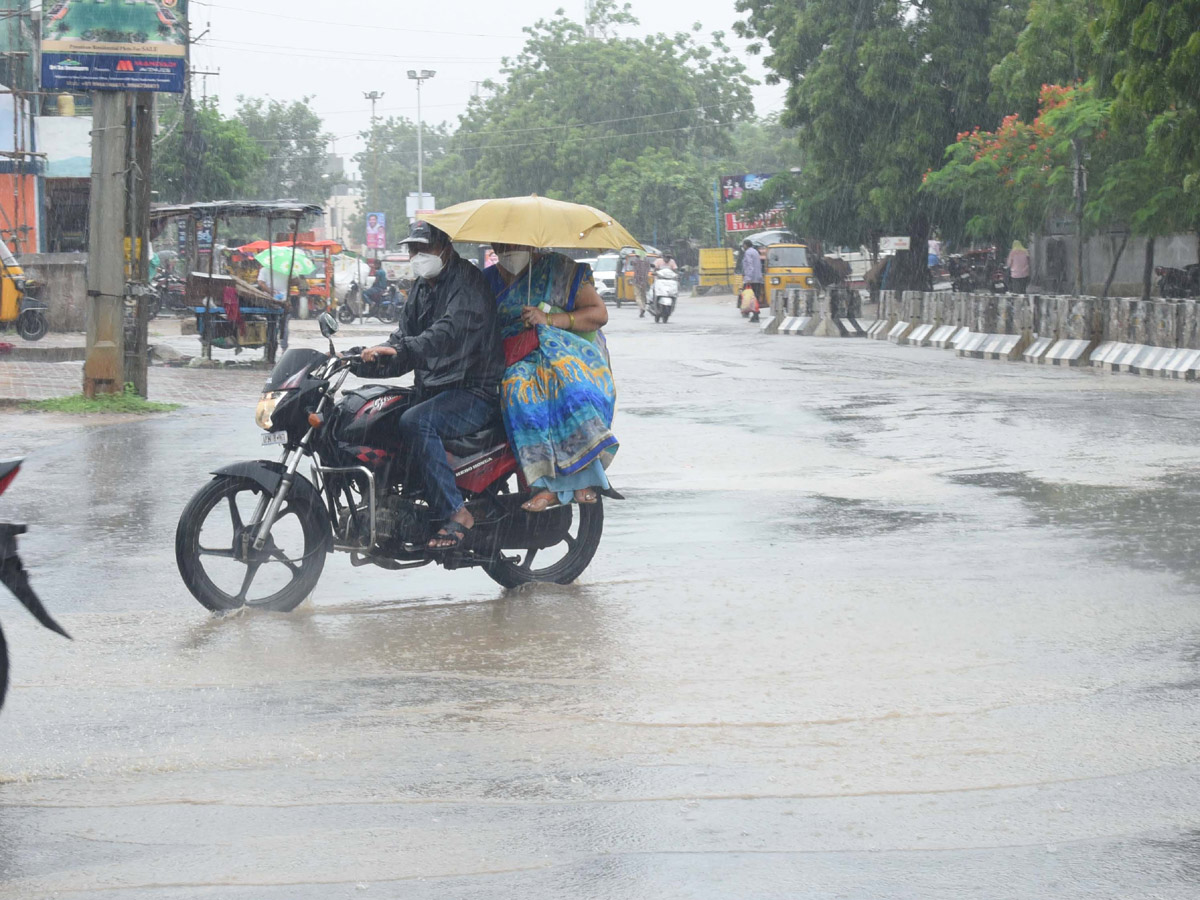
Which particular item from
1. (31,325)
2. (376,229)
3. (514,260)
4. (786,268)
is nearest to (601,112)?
(376,229)

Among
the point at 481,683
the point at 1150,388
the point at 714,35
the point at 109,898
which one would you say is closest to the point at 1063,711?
the point at 481,683

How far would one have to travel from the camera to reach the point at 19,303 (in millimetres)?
24781

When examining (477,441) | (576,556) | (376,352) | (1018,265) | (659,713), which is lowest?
(659,713)

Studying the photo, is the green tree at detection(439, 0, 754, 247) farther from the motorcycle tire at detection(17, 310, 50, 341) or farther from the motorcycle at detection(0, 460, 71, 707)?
the motorcycle at detection(0, 460, 71, 707)

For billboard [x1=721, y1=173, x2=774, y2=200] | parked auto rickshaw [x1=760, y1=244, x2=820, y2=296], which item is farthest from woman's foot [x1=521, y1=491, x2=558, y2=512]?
billboard [x1=721, y1=173, x2=774, y2=200]

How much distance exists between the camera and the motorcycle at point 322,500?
266 inches

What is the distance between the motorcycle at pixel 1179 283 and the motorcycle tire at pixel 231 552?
100ft

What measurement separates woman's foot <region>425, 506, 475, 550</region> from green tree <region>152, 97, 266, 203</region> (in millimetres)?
46913

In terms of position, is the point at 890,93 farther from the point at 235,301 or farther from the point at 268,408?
the point at 268,408

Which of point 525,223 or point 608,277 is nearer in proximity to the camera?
point 525,223

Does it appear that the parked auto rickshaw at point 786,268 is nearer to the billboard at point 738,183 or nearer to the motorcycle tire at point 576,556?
the billboard at point 738,183

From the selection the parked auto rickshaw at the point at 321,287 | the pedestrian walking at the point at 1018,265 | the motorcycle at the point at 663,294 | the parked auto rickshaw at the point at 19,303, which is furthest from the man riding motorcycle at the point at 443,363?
the pedestrian walking at the point at 1018,265

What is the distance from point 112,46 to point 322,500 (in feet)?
33.4

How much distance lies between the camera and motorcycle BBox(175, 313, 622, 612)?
677cm
